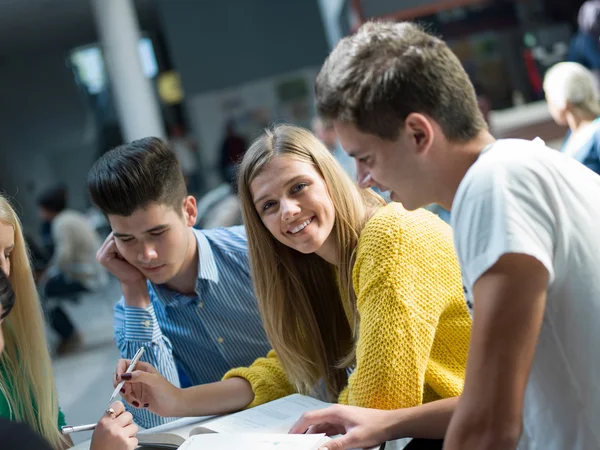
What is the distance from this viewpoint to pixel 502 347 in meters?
0.97

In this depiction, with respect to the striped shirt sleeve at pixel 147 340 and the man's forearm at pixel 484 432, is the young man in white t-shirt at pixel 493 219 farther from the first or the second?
the striped shirt sleeve at pixel 147 340

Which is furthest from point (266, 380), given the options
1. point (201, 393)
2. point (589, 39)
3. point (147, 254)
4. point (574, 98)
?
point (589, 39)

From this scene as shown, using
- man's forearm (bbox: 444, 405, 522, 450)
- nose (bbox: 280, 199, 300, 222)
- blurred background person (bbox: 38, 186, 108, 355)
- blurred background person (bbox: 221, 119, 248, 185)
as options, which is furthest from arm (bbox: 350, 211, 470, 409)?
blurred background person (bbox: 221, 119, 248, 185)

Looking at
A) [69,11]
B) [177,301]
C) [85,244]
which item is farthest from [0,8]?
[177,301]

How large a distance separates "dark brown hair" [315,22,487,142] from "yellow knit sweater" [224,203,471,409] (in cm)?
46

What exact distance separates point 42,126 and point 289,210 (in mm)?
13441

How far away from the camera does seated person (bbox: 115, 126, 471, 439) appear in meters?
1.46

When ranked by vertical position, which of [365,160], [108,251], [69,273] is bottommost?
[69,273]

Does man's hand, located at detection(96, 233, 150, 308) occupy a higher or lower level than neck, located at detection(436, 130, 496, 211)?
lower

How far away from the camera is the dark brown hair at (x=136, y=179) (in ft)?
6.85

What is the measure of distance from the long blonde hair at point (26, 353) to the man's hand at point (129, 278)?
222 mm

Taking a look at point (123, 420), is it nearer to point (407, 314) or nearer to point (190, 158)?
point (407, 314)

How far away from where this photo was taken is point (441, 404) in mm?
1419

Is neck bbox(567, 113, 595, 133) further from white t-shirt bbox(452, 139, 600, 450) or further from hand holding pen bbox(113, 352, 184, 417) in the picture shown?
white t-shirt bbox(452, 139, 600, 450)
